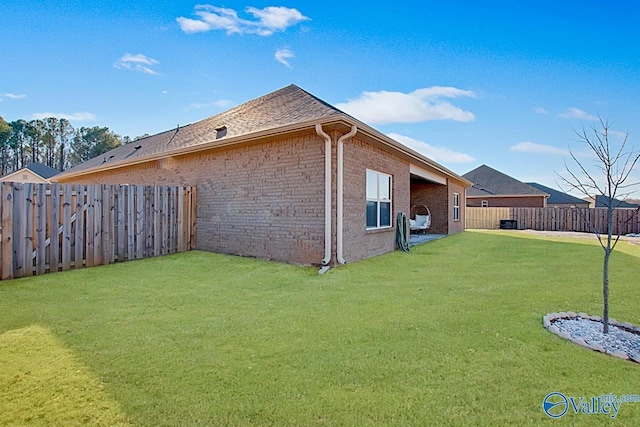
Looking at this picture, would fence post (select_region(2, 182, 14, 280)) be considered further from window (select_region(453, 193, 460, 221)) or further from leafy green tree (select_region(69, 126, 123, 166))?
leafy green tree (select_region(69, 126, 123, 166))

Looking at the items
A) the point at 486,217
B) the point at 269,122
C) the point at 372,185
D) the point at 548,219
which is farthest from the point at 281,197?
the point at 548,219

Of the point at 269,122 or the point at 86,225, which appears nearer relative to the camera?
the point at 86,225

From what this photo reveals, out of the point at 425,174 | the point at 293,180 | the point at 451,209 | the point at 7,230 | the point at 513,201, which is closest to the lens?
the point at 7,230

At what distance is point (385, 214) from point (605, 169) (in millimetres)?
6296

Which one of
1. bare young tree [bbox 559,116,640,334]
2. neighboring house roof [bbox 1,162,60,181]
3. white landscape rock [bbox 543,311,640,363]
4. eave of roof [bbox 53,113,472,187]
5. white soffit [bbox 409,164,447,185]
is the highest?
neighboring house roof [bbox 1,162,60,181]

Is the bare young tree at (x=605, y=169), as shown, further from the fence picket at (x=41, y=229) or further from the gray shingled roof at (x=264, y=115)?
the fence picket at (x=41, y=229)

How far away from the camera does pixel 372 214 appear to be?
30.5 ft

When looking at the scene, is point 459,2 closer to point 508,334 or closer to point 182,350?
point 508,334

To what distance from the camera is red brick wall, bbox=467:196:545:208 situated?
93.1 ft

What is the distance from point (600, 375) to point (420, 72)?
37.6 feet

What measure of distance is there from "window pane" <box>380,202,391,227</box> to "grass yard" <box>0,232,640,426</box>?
3.82 m

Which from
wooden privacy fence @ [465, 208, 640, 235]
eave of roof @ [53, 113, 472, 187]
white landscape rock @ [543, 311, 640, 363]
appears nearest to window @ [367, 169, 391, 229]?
eave of roof @ [53, 113, 472, 187]

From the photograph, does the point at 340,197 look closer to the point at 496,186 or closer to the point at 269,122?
the point at 269,122

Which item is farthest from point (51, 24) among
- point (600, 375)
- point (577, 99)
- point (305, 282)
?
point (577, 99)
